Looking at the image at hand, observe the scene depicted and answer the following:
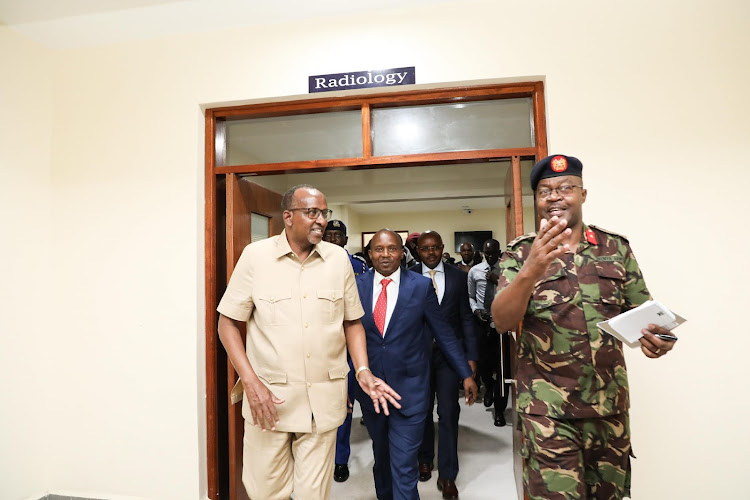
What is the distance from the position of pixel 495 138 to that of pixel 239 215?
5.47 ft

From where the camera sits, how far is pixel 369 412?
88.3 inches

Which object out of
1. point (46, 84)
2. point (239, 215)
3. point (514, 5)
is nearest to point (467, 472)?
point (239, 215)

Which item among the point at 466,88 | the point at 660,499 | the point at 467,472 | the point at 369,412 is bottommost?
the point at 467,472

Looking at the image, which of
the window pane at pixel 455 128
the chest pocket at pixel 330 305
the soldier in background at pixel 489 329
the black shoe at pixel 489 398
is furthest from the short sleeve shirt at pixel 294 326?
the black shoe at pixel 489 398

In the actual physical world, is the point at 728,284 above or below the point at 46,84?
below

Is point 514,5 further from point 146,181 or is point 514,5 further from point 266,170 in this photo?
point 146,181

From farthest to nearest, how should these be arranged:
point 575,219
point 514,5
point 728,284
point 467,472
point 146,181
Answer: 1. point 467,472
2. point 146,181
3. point 514,5
4. point 728,284
5. point 575,219

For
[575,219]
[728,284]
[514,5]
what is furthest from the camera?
[514,5]

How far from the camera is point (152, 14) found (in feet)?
7.61

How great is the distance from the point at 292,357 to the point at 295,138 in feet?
4.77

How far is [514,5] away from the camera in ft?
7.30

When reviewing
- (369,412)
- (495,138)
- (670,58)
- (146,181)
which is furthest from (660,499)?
(146,181)

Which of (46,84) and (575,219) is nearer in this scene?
(575,219)

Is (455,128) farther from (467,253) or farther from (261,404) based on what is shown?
(467,253)
